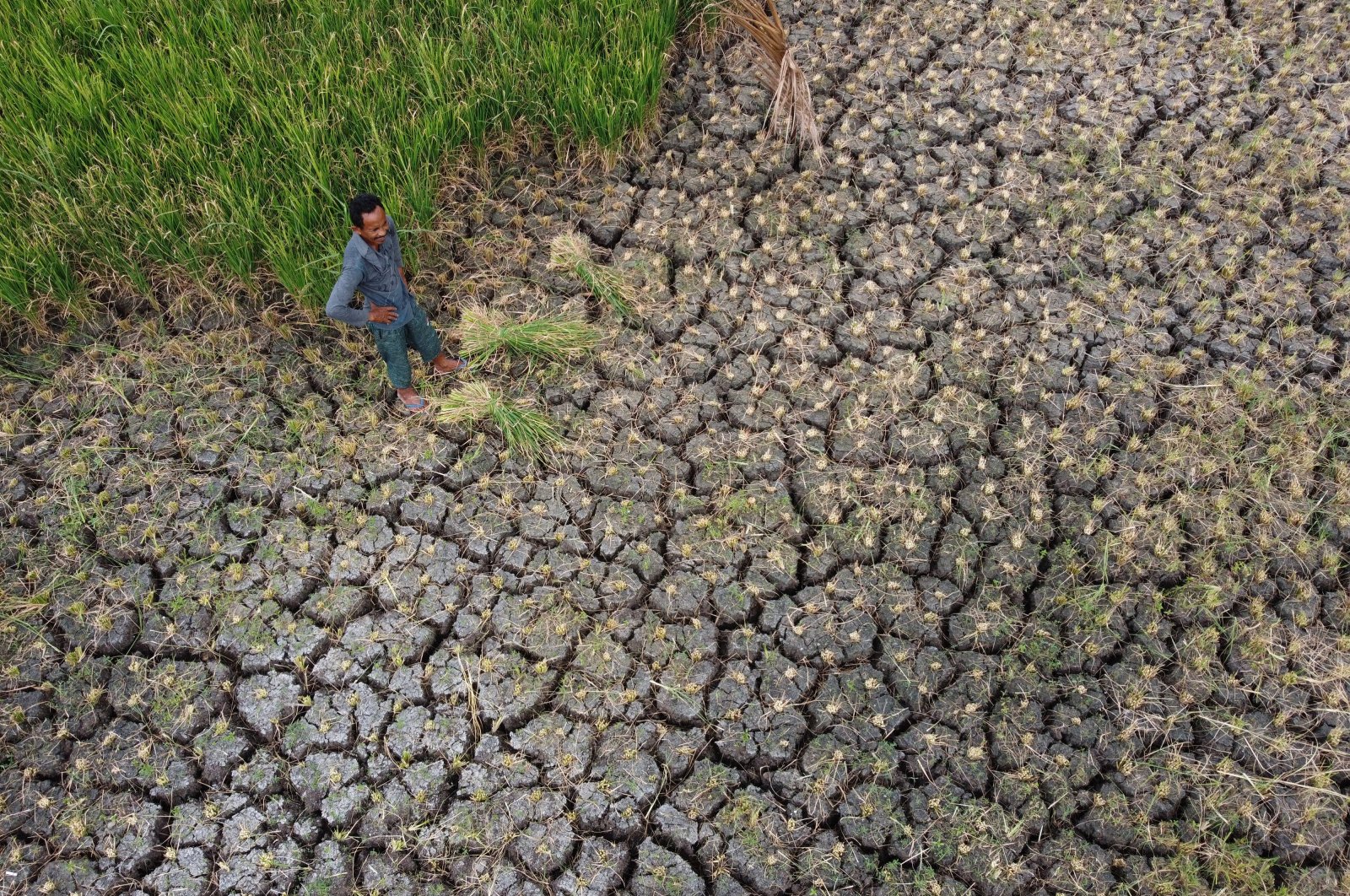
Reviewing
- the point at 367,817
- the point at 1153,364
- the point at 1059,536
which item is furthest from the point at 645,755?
the point at 1153,364

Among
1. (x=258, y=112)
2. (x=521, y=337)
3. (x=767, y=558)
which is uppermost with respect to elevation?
(x=258, y=112)

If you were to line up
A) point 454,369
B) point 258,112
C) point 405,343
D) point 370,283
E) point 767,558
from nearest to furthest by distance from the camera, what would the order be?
point 370,283
point 767,558
point 405,343
point 454,369
point 258,112

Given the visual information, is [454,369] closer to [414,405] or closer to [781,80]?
[414,405]

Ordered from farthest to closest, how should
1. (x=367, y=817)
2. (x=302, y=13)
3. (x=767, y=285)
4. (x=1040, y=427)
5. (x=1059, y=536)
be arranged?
1. (x=302, y=13)
2. (x=767, y=285)
3. (x=1040, y=427)
4. (x=1059, y=536)
5. (x=367, y=817)

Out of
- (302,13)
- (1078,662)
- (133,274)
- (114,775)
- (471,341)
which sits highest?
(302,13)

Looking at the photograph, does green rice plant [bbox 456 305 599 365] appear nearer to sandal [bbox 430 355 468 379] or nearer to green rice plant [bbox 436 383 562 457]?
sandal [bbox 430 355 468 379]

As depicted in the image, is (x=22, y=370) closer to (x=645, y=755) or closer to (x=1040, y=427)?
(x=645, y=755)

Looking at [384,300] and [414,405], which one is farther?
[414,405]

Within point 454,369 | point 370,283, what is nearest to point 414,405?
point 454,369
